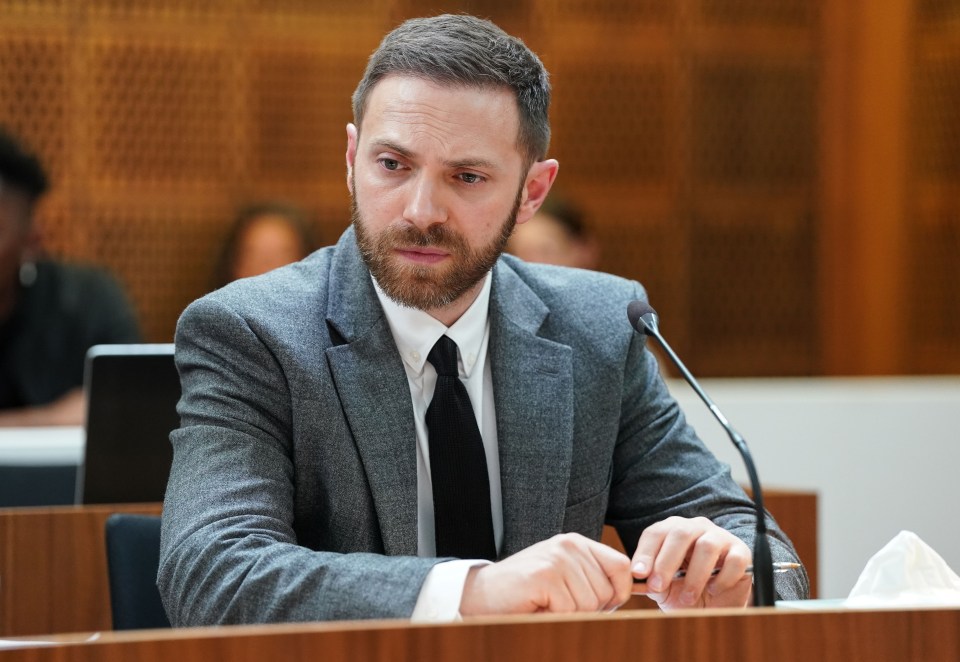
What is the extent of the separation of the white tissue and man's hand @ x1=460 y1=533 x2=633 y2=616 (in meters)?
0.30

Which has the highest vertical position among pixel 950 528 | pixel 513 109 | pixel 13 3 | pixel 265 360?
pixel 13 3

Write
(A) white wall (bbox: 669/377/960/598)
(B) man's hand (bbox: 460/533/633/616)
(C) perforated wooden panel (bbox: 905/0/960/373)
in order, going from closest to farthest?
(B) man's hand (bbox: 460/533/633/616) < (A) white wall (bbox: 669/377/960/598) < (C) perforated wooden panel (bbox: 905/0/960/373)

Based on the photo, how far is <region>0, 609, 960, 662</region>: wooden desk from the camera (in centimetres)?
108

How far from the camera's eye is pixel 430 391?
6.26 feet

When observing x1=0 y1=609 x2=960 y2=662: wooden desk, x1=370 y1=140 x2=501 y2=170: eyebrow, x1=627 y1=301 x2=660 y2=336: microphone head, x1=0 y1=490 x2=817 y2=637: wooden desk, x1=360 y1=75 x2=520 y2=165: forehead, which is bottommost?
x1=0 y1=490 x2=817 y2=637: wooden desk

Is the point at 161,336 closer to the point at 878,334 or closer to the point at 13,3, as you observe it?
the point at 13,3

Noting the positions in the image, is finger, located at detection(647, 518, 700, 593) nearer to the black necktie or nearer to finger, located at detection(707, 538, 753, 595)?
finger, located at detection(707, 538, 753, 595)

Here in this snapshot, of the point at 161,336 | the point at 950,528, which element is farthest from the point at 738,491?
the point at 161,336

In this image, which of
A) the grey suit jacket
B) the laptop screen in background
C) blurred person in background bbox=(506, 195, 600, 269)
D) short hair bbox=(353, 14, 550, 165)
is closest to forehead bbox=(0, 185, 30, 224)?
blurred person in background bbox=(506, 195, 600, 269)

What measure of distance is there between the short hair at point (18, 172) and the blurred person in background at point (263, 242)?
834 millimetres

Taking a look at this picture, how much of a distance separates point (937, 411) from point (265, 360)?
2775mm

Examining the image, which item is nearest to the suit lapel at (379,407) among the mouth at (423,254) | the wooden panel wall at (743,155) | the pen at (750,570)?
the mouth at (423,254)

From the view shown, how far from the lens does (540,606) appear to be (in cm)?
A: 139

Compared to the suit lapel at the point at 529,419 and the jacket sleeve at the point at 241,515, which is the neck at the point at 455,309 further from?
the jacket sleeve at the point at 241,515
